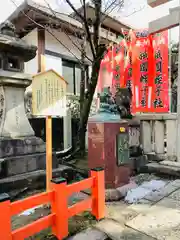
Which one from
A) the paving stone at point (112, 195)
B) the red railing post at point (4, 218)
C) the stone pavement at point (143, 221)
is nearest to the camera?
the red railing post at point (4, 218)

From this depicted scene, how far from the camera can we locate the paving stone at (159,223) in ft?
9.40

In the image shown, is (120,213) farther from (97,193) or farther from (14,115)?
(14,115)

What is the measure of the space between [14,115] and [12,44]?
5.19ft

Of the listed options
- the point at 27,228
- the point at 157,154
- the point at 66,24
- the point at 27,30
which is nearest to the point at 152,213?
the point at 27,228

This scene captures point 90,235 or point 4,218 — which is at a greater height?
point 4,218

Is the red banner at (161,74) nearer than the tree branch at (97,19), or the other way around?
the red banner at (161,74)

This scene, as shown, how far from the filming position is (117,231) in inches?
118

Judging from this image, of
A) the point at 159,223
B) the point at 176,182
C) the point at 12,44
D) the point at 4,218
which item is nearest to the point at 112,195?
the point at 159,223

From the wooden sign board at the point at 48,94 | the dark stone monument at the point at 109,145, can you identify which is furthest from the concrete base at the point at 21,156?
the wooden sign board at the point at 48,94

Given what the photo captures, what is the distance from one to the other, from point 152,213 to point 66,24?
25.8 feet

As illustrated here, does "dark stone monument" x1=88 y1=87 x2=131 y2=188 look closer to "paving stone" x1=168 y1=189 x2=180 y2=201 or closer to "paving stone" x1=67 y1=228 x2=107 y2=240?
"paving stone" x1=168 y1=189 x2=180 y2=201

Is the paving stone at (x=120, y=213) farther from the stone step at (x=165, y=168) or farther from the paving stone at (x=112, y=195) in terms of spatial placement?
the stone step at (x=165, y=168)

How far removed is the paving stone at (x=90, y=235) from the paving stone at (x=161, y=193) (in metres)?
1.53

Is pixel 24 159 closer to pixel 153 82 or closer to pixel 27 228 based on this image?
pixel 27 228
